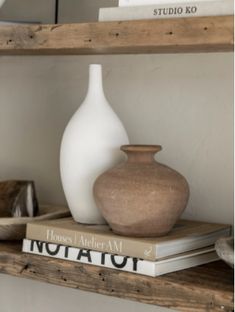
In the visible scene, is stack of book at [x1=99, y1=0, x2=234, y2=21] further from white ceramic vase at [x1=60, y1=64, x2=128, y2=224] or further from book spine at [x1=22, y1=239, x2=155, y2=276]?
book spine at [x1=22, y1=239, x2=155, y2=276]

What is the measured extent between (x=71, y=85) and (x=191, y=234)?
1.18 ft

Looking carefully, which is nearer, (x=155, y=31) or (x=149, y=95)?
(x=155, y=31)

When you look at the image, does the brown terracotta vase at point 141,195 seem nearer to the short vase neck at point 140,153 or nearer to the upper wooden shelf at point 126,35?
the short vase neck at point 140,153

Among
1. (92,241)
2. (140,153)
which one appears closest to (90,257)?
(92,241)

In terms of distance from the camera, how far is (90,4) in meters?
1.06

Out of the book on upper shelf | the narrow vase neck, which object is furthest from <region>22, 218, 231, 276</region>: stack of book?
the narrow vase neck

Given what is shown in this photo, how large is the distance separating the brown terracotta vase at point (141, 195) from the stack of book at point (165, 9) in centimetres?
16

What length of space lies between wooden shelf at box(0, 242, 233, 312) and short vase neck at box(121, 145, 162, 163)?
5.5 inches

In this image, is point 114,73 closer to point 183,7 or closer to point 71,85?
point 71,85

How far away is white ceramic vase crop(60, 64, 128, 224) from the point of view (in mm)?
914

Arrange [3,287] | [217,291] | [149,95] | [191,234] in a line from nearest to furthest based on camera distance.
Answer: [217,291]
[191,234]
[149,95]
[3,287]

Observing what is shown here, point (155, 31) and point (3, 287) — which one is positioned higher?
point (155, 31)

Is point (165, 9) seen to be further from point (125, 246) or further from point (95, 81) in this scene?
point (125, 246)

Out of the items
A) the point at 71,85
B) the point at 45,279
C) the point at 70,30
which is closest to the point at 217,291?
the point at 45,279
